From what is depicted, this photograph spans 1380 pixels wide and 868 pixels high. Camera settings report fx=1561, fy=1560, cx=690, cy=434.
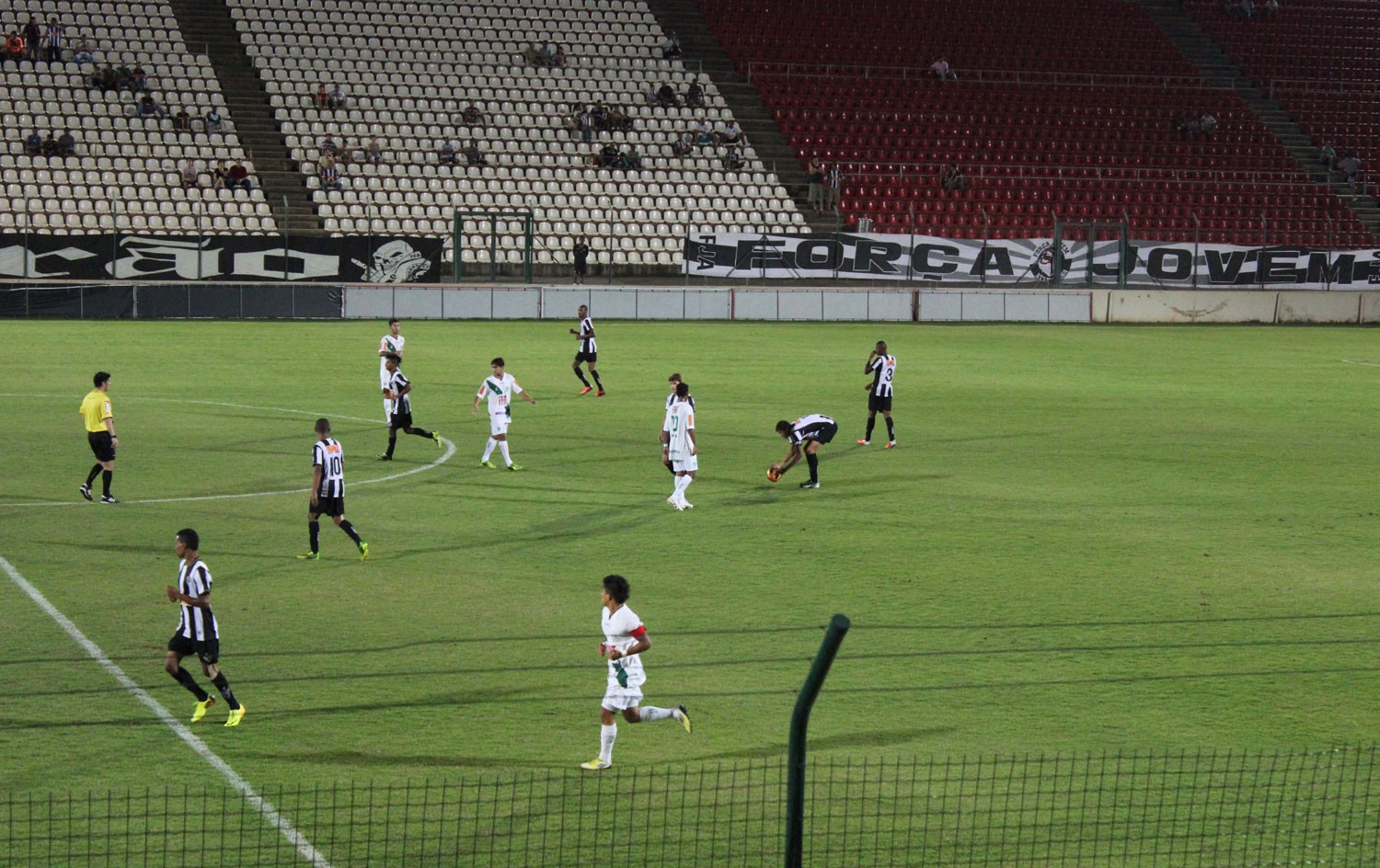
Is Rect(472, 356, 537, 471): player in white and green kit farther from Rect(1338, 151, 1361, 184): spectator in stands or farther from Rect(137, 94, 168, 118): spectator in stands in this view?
Rect(1338, 151, 1361, 184): spectator in stands

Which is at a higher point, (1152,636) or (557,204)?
(557,204)

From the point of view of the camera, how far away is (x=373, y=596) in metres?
15.4

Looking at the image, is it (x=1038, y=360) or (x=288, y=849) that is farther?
(x=1038, y=360)

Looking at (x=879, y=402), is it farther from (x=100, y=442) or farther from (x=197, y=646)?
(x=197, y=646)

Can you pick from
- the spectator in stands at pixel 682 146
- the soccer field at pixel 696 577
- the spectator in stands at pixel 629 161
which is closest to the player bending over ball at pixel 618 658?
the soccer field at pixel 696 577

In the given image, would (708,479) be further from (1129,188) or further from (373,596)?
(1129,188)

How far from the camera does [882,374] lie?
2523 cm

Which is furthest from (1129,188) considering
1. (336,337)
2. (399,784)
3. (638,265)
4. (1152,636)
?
(399,784)

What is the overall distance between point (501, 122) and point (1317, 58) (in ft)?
122

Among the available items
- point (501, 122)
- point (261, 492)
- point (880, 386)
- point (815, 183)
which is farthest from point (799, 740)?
point (501, 122)

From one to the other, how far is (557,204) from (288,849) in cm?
4453

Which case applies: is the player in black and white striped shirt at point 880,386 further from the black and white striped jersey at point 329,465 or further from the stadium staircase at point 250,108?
the stadium staircase at point 250,108

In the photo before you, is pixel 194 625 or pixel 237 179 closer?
pixel 194 625

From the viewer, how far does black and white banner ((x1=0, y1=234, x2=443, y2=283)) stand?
1708 inches
